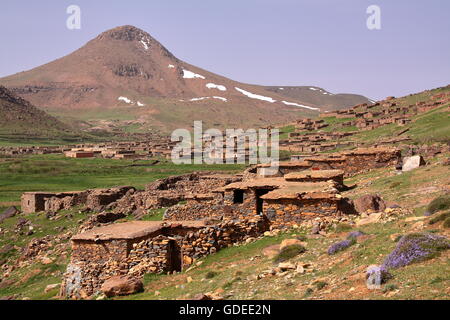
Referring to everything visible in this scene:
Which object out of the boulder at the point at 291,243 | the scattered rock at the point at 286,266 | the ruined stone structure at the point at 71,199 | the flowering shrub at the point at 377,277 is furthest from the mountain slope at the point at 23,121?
the flowering shrub at the point at 377,277

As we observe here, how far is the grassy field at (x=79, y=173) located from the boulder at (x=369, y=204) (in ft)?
112

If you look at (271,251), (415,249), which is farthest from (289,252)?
(415,249)

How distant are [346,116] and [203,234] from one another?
6483 centimetres

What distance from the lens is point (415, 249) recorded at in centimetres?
781

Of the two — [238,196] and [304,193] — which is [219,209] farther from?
[304,193]

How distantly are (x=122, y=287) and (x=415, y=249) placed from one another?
212 inches

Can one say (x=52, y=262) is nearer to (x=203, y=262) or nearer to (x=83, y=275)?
(x=83, y=275)

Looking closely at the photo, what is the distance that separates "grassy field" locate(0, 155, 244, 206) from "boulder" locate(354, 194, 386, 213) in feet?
112

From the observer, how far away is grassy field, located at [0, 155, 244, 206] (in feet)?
158

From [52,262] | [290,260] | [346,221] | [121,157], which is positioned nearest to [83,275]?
[290,260]

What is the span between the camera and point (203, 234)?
1212 centimetres

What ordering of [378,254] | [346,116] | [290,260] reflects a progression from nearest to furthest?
1. [378,254]
2. [290,260]
3. [346,116]
